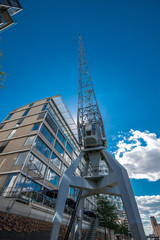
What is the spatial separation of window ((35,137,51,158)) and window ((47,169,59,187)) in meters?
3.43

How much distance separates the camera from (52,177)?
2738 centimetres

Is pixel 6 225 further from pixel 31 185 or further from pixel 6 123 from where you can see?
pixel 6 123

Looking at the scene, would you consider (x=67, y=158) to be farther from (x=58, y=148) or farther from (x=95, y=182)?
(x=95, y=182)

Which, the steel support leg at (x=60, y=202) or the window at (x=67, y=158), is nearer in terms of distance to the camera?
the steel support leg at (x=60, y=202)

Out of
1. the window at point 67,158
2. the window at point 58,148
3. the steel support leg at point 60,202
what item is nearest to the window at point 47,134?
the window at point 58,148

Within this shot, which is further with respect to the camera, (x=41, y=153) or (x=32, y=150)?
(x=41, y=153)

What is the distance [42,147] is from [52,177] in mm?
6712

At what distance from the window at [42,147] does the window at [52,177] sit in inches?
135

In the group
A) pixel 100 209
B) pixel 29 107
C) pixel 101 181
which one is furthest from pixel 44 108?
pixel 100 209

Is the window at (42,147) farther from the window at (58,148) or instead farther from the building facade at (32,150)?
the window at (58,148)

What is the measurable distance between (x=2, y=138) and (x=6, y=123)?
19.2 ft

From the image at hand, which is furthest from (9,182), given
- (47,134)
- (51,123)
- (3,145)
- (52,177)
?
(51,123)

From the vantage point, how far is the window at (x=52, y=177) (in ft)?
86.0

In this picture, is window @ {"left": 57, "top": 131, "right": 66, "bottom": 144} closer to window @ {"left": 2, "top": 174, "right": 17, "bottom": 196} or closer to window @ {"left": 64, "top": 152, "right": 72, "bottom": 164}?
window @ {"left": 64, "top": 152, "right": 72, "bottom": 164}
